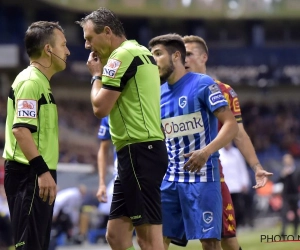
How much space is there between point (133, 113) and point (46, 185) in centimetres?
81

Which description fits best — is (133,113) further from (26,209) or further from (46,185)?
(26,209)


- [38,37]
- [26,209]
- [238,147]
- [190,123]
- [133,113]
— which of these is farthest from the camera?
[238,147]

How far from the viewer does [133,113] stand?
5.35m

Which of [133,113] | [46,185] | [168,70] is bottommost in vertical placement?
[46,185]

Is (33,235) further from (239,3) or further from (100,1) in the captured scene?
(239,3)

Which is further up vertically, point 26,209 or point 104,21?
point 104,21

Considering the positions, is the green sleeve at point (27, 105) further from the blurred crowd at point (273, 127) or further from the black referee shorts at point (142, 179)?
the blurred crowd at point (273, 127)

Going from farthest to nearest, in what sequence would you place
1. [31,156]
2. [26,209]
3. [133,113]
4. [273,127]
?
[273,127], [133,113], [26,209], [31,156]

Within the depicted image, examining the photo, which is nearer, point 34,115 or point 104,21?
point 34,115

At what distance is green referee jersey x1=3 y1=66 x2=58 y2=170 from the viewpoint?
5172 mm

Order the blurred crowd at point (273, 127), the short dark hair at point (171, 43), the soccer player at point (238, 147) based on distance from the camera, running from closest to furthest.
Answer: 1. the short dark hair at point (171, 43)
2. the soccer player at point (238, 147)
3. the blurred crowd at point (273, 127)

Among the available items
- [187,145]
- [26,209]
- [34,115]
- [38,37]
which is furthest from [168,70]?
[26,209]

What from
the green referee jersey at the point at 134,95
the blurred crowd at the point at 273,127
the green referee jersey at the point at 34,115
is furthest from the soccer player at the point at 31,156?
the blurred crowd at the point at 273,127

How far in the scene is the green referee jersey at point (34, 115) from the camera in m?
5.17
